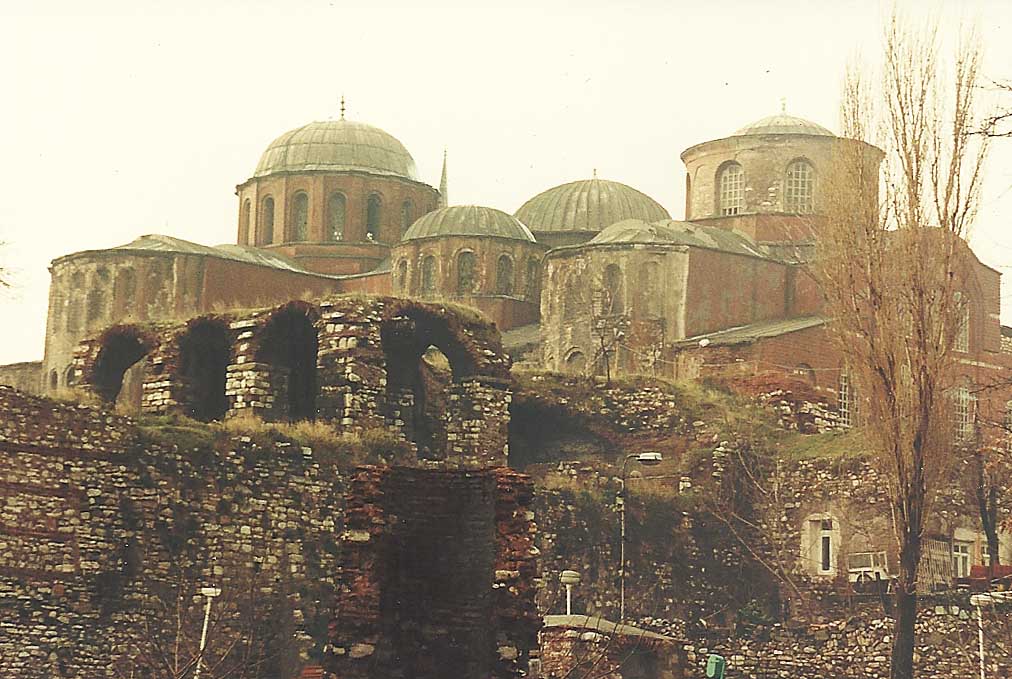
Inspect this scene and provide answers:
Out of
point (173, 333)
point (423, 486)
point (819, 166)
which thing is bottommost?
point (423, 486)

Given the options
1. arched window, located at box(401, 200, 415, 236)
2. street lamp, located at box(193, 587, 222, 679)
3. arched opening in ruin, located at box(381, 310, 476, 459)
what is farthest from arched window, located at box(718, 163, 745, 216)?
street lamp, located at box(193, 587, 222, 679)

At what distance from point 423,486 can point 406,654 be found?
1.61m

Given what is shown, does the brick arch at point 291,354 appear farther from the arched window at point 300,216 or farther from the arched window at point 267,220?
the arched window at point 267,220

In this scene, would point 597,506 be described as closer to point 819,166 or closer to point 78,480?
point 78,480

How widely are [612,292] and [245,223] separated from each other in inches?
641

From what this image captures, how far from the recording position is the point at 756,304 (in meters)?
50.6

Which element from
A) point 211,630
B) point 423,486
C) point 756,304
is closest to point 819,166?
point 756,304

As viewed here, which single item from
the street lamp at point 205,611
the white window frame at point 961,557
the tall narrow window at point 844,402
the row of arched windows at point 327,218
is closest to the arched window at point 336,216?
the row of arched windows at point 327,218

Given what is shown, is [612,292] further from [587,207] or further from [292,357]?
[292,357]

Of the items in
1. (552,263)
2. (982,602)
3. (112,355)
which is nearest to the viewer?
(982,602)

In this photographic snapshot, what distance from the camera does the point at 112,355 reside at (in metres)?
39.2

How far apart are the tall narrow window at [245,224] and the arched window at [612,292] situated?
15.7 meters

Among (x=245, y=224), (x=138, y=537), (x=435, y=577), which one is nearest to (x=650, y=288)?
(x=245, y=224)

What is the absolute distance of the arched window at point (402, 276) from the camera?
175ft
